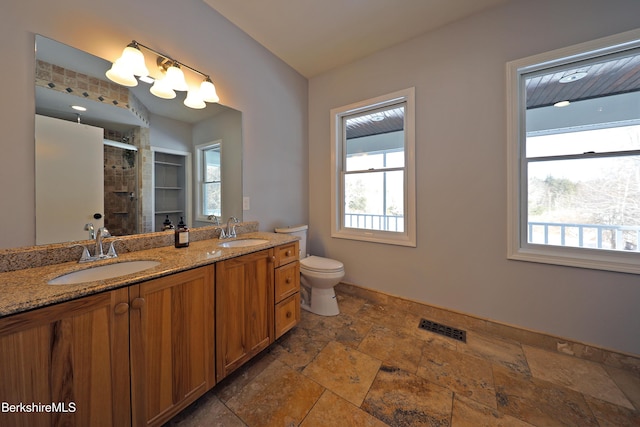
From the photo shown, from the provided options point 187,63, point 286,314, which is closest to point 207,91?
point 187,63

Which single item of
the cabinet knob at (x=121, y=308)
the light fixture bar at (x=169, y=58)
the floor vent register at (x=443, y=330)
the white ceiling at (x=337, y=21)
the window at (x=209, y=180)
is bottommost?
the floor vent register at (x=443, y=330)

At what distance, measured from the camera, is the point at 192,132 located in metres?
1.72

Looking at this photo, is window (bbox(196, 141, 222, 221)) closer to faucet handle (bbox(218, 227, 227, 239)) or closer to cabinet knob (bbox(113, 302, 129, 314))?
faucet handle (bbox(218, 227, 227, 239))

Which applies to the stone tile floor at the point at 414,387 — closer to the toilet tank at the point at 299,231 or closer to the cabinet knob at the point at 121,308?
the cabinet knob at the point at 121,308

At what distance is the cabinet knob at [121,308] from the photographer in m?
0.87

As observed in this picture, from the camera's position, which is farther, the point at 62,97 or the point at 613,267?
the point at 613,267

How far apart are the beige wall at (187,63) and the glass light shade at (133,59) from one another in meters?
0.11

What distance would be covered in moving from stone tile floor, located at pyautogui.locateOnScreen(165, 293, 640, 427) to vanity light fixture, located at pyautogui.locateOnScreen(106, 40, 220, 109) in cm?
197

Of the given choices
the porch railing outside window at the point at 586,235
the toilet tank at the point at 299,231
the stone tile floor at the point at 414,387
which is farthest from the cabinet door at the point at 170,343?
the porch railing outside window at the point at 586,235

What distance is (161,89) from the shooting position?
152 cm

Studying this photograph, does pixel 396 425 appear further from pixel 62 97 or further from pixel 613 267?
pixel 62 97

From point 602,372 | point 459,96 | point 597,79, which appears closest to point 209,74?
point 459,96

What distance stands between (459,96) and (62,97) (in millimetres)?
2748

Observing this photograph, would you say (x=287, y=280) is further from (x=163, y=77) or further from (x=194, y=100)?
(x=163, y=77)
